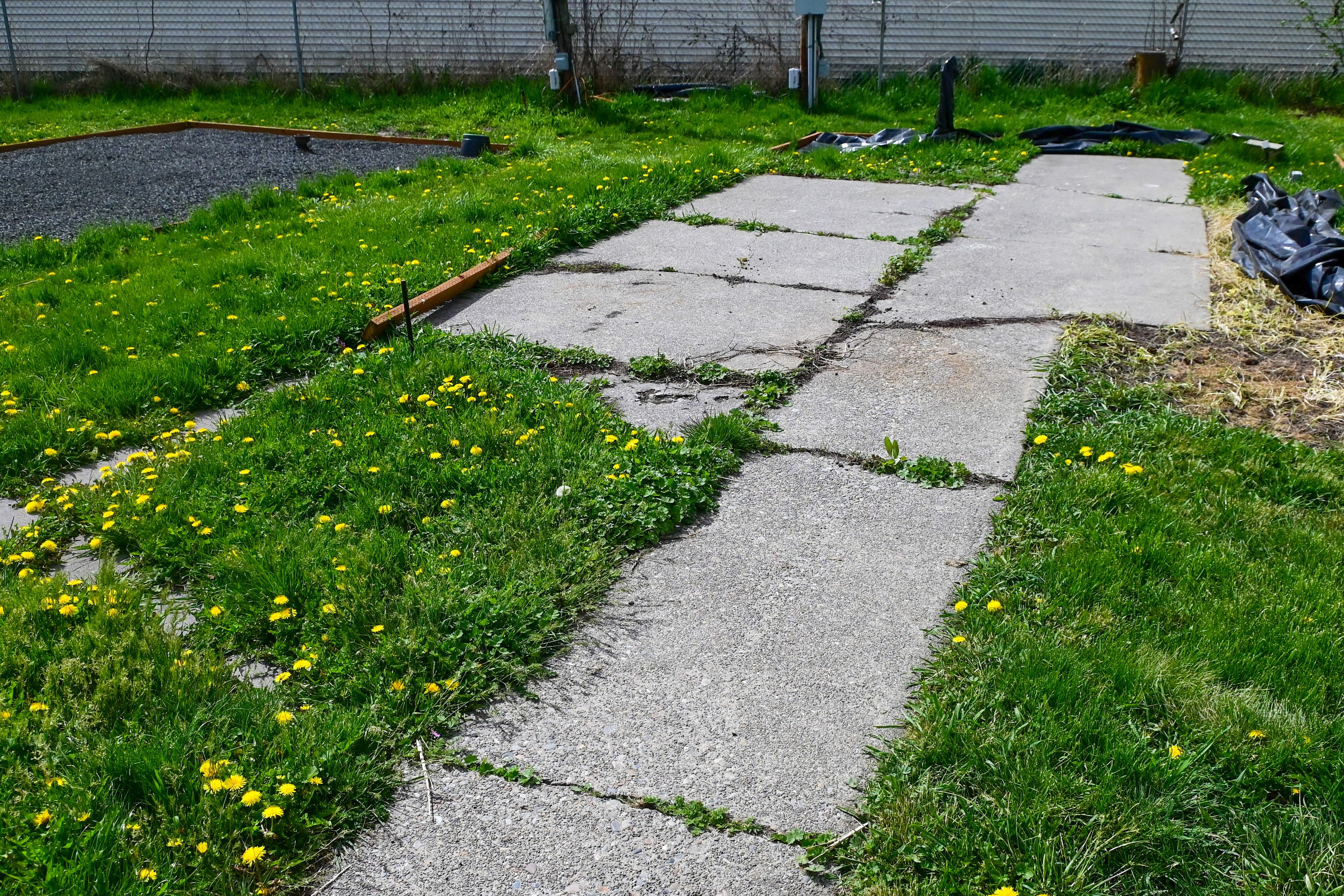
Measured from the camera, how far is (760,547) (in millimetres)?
3328

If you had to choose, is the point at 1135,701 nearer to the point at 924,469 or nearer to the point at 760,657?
the point at 760,657

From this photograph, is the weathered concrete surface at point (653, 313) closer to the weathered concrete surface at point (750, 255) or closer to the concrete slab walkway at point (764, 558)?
the concrete slab walkway at point (764, 558)

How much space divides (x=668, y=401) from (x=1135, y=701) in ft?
7.86

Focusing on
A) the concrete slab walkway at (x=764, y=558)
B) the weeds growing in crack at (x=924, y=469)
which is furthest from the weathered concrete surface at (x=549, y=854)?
the weeds growing in crack at (x=924, y=469)

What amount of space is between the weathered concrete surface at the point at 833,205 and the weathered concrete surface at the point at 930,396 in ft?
6.81

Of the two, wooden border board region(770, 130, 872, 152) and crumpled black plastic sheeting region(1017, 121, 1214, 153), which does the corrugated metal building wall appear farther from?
crumpled black plastic sheeting region(1017, 121, 1214, 153)

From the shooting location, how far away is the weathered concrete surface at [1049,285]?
17.7 ft

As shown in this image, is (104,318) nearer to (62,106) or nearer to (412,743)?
(412,743)

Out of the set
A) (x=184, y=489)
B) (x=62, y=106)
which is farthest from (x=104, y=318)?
(x=62, y=106)

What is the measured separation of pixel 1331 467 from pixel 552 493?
108 inches

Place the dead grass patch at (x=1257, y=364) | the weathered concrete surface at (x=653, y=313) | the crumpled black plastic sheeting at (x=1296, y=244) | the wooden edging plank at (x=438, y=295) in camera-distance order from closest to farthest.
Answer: the dead grass patch at (x=1257, y=364)
the weathered concrete surface at (x=653, y=313)
the wooden edging plank at (x=438, y=295)
the crumpled black plastic sheeting at (x=1296, y=244)

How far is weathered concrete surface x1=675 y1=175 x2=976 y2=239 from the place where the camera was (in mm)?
7254

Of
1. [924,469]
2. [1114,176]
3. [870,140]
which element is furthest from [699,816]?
[870,140]

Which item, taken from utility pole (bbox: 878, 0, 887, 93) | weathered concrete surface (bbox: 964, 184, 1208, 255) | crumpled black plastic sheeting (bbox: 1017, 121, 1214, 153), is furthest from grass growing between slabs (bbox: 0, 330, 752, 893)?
utility pole (bbox: 878, 0, 887, 93)
